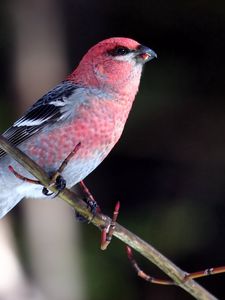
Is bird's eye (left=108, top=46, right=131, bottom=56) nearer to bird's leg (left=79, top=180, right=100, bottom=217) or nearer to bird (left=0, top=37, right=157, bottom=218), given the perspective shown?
bird (left=0, top=37, right=157, bottom=218)

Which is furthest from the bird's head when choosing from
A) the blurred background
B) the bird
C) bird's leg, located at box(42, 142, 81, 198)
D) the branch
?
the blurred background

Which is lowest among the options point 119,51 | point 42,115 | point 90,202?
point 90,202

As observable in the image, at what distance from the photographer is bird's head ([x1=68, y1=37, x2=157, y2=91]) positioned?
2.92 meters

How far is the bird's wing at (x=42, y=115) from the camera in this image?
299 centimetres

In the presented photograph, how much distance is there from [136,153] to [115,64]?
2.69 meters

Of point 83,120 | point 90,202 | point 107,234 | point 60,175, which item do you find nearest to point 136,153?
point 83,120

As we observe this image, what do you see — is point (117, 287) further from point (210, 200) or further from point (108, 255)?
point (210, 200)

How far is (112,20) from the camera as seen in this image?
18.6ft

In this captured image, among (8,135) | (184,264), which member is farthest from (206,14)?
(8,135)

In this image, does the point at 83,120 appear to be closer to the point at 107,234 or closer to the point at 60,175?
the point at 60,175

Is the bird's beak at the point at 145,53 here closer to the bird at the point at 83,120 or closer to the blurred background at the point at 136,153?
the bird at the point at 83,120

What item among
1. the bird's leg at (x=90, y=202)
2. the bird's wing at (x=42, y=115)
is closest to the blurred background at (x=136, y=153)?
the bird's wing at (x=42, y=115)

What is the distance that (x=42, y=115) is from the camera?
3053mm

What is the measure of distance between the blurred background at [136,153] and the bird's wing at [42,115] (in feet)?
6.82
